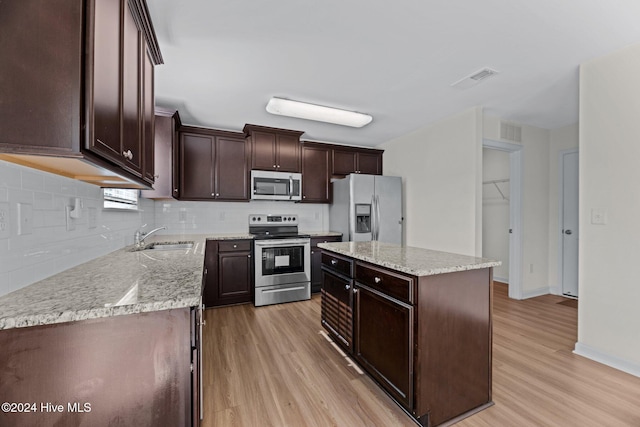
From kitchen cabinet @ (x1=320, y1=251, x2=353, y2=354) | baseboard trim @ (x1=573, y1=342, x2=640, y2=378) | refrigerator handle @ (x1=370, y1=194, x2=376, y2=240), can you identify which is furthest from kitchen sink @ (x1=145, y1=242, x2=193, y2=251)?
baseboard trim @ (x1=573, y1=342, x2=640, y2=378)

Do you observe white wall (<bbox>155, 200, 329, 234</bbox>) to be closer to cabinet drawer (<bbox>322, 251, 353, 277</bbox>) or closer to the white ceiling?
the white ceiling

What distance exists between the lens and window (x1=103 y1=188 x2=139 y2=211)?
6.66 feet

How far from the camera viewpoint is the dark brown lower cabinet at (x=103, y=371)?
2.77 ft

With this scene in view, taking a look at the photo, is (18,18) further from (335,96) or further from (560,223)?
(560,223)

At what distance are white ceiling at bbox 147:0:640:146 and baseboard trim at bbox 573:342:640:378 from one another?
238 cm

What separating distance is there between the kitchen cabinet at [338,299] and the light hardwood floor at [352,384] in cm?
18

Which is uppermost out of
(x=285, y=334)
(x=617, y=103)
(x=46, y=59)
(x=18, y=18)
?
(x=617, y=103)

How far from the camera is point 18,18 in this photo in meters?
0.83

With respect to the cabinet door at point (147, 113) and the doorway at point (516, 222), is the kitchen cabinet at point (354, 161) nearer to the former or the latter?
the doorway at point (516, 222)

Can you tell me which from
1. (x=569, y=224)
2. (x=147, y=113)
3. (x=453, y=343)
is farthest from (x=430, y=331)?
(x=569, y=224)

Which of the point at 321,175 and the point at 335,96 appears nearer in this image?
the point at 335,96

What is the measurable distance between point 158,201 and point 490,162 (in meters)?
5.45

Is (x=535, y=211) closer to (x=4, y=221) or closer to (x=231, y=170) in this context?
(x=231, y=170)

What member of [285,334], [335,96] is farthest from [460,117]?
[285,334]
